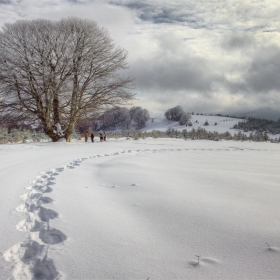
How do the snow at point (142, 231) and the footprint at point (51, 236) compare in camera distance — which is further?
the footprint at point (51, 236)

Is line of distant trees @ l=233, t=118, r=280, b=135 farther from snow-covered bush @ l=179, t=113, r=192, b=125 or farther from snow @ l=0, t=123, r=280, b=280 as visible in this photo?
snow @ l=0, t=123, r=280, b=280

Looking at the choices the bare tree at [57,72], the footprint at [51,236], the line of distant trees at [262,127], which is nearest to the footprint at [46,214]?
the footprint at [51,236]

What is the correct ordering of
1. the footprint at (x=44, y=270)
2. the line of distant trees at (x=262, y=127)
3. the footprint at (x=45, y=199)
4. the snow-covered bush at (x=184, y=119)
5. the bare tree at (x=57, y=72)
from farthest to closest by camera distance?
the snow-covered bush at (x=184, y=119)
the line of distant trees at (x=262, y=127)
the bare tree at (x=57, y=72)
the footprint at (x=45, y=199)
the footprint at (x=44, y=270)

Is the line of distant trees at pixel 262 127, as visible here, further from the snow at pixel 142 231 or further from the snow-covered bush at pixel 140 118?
the snow at pixel 142 231

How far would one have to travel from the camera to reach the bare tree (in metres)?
14.2

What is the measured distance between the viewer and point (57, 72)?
1499cm

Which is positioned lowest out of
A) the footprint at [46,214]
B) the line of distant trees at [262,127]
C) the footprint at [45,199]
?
the footprint at [45,199]

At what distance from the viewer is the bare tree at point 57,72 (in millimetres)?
14211

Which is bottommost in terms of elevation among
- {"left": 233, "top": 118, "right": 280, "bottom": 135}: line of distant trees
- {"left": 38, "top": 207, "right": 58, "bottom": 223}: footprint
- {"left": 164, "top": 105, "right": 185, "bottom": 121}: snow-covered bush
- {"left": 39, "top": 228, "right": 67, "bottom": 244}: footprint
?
{"left": 38, "top": 207, "right": 58, "bottom": 223}: footprint

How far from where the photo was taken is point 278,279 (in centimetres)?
132

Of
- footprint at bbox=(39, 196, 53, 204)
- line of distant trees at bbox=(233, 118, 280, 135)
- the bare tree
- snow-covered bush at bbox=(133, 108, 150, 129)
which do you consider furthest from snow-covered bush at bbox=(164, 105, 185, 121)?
footprint at bbox=(39, 196, 53, 204)

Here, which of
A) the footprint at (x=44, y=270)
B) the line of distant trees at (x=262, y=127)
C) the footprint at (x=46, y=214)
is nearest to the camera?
the footprint at (x=44, y=270)

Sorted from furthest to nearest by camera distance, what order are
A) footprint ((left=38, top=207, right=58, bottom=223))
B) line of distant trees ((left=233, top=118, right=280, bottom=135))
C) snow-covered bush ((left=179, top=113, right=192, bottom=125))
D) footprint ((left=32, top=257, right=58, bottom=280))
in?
snow-covered bush ((left=179, top=113, right=192, bottom=125)) < line of distant trees ((left=233, top=118, right=280, bottom=135)) < footprint ((left=38, top=207, right=58, bottom=223)) < footprint ((left=32, top=257, right=58, bottom=280))

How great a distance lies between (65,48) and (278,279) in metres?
16.3
